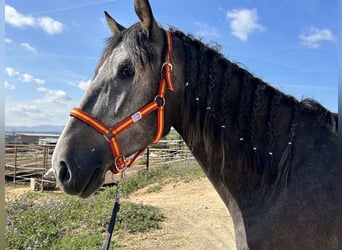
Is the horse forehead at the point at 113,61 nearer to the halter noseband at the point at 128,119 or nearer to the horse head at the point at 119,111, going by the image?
the horse head at the point at 119,111

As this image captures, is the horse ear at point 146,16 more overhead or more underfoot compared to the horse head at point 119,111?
more overhead

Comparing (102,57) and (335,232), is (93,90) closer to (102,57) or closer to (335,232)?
(102,57)

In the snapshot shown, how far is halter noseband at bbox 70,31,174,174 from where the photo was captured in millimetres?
1904

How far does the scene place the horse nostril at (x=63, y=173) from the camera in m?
1.84

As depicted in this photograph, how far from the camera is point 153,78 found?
200 centimetres

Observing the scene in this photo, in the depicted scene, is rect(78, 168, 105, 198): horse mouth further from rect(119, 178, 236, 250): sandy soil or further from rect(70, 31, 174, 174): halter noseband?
rect(119, 178, 236, 250): sandy soil

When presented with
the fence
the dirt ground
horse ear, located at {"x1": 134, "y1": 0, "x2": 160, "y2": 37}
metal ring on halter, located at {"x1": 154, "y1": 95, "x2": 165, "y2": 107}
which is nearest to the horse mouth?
metal ring on halter, located at {"x1": 154, "y1": 95, "x2": 165, "y2": 107}

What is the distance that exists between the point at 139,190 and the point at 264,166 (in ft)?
35.8

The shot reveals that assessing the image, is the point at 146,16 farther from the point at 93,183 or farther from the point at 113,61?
the point at 93,183

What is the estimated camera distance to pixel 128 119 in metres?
1.94

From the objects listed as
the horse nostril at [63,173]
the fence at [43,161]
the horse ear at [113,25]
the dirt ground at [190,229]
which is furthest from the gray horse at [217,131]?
the fence at [43,161]

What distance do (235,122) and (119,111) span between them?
0.77m

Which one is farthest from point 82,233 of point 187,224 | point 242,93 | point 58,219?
point 242,93

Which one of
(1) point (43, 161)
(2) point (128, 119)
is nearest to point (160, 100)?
(2) point (128, 119)
